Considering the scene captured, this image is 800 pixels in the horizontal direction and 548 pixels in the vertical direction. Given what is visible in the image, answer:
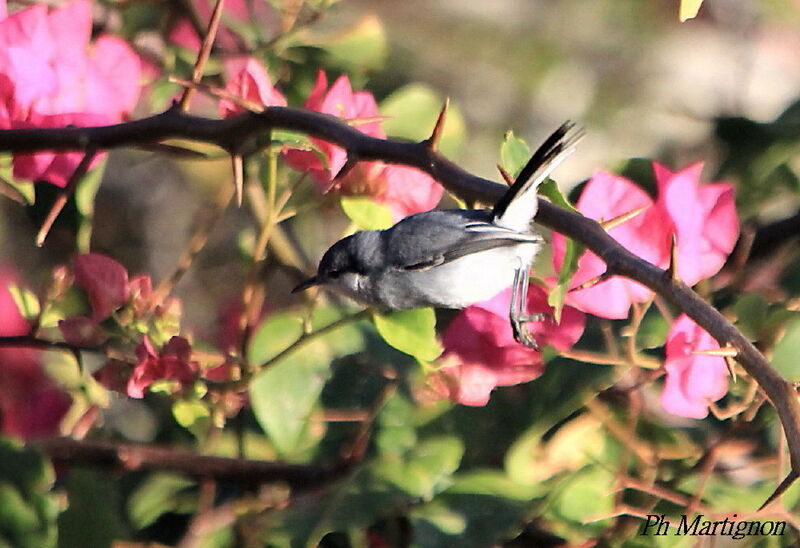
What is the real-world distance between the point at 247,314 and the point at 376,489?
0.95ft

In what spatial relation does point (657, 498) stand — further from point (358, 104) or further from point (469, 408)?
point (358, 104)

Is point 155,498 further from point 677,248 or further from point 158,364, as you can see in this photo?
point 677,248

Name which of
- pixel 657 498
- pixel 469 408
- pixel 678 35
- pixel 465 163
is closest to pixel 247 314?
pixel 469 408

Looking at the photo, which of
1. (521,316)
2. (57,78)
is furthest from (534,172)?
(57,78)

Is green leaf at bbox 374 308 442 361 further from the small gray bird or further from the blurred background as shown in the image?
the blurred background

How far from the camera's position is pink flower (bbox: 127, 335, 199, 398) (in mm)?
906

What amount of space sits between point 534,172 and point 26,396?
74cm

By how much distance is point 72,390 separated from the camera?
110 centimetres

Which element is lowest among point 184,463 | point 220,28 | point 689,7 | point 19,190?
point 184,463

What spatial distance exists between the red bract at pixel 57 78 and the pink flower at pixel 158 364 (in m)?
0.22

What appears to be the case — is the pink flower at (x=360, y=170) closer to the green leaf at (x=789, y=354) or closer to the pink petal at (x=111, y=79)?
the pink petal at (x=111, y=79)

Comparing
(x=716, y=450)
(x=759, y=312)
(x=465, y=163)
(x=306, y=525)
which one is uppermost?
(x=759, y=312)

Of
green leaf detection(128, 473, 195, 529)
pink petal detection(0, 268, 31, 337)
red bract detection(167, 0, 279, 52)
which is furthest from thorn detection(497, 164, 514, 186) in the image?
pink petal detection(0, 268, 31, 337)

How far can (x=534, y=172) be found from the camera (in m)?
0.94
